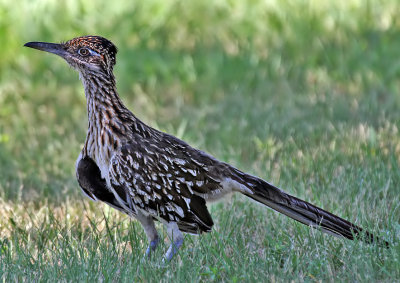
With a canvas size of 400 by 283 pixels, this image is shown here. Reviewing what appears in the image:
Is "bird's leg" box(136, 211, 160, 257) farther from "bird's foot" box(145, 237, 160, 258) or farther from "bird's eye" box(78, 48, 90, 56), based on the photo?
"bird's eye" box(78, 48, 90, 56)

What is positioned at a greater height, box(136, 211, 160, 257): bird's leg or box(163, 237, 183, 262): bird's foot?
box(136, 211, 160, 257): bird's leg

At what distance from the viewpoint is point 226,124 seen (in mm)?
9266

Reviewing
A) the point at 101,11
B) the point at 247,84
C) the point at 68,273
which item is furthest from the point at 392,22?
the point at 68,273

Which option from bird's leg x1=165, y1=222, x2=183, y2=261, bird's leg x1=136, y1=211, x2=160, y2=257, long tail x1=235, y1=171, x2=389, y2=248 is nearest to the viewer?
long tail x1=235, y1=171, x2=389, y2=248

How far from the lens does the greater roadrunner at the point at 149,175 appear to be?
5.73 meters

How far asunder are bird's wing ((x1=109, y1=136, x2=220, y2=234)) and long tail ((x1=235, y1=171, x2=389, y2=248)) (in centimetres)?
32

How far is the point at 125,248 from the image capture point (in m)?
5.75

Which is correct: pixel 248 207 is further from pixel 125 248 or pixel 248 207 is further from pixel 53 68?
pixel 53 68

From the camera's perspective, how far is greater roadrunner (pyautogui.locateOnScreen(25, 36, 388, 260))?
5.73m

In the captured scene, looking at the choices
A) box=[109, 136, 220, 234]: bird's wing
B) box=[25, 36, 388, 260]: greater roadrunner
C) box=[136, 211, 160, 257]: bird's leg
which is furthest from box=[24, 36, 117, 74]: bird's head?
box=[136, 211, 160, 257]: bird's leg

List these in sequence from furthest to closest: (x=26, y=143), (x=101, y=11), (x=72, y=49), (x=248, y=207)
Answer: (x=101, y=11), (x=26, y=143), (x=248, y=207), (x=72, y=49)

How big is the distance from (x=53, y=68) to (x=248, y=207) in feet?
15.7

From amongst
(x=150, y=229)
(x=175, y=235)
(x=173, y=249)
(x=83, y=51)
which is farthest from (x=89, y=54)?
(x=173, y=249)

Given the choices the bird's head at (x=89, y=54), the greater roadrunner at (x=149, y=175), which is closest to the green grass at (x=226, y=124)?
the greater roadrunner at (x=149, y=175)
